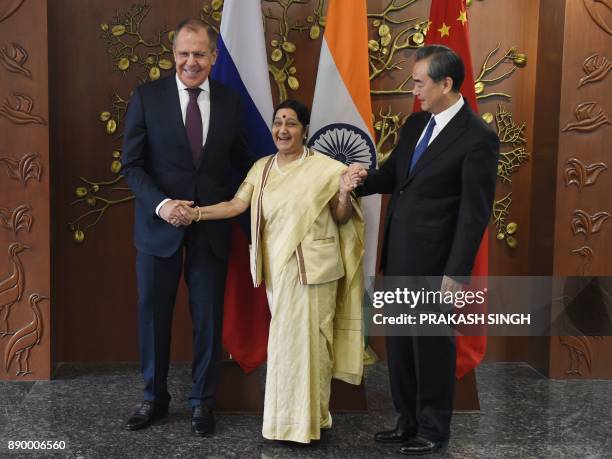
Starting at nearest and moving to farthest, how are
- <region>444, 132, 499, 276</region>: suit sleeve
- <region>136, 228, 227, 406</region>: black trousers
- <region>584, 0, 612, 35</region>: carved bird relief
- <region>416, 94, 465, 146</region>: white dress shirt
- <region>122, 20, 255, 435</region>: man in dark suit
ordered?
<region>444, 132, 499, 276</region>: suit sleeve
<region>416, 94, 465, 146</region>: white dress shirt
<region>122, 20, 255, 435</region>: man in dark suit
<region>136, 228, 227, 406</region>: black trousers
<region>584, 0, 612, 35</region>: carved bird relief

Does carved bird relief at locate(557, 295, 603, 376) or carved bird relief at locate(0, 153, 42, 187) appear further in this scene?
carved bird relief at locate(557, 295, 603, 376)

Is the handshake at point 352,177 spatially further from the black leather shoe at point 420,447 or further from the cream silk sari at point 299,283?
the black leather shoe at point 420,447

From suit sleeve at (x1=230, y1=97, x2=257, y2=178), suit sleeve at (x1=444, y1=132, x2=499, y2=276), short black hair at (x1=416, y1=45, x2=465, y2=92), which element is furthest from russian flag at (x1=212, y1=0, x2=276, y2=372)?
suit sleeve at (x1=444, y1=132, x2=499, y2=276)

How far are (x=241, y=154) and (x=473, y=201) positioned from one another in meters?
1.06

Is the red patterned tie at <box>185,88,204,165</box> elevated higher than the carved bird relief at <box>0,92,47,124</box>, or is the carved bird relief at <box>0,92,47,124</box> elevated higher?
the carved bird relief at <box>0,92,47,124</box>

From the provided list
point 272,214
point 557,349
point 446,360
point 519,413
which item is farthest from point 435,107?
point 557,349

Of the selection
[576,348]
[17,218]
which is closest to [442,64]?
[576,348]

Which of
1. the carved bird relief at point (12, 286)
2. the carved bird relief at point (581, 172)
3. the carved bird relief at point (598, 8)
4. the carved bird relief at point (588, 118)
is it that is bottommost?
the carved bird relief at point (12, 286)

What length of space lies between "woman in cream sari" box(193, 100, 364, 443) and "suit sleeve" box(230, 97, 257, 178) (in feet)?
0.84

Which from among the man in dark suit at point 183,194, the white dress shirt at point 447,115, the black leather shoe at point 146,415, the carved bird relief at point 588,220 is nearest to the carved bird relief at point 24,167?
the man in dark suit at point 183,194

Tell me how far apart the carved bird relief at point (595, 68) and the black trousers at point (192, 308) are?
6.75 ft

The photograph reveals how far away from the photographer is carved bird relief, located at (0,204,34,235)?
371 cm

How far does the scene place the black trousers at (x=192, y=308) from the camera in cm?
310

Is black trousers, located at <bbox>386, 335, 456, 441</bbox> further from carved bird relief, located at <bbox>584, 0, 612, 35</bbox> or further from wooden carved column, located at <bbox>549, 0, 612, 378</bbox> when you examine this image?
carved bird relief, located at <bbox>584, 0, 612, 35</bbox>
